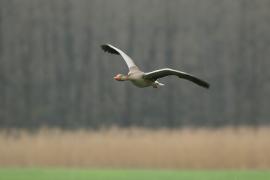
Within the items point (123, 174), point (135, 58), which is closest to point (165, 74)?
point (123, 174)

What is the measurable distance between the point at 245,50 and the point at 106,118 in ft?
13.1

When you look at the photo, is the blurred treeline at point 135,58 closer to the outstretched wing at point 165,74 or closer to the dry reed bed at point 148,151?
the dry reed bed at point 148,151

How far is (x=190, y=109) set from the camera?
837 inches

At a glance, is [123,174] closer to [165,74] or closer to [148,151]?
[148,151]

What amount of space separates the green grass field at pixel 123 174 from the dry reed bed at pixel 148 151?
0.40 metres

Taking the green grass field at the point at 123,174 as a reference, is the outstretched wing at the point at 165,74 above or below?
above

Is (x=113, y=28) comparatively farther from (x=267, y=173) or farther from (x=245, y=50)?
(x=267, y=173)

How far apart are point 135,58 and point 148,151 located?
759 centimetres

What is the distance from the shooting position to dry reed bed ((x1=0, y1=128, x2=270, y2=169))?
44.2 ft

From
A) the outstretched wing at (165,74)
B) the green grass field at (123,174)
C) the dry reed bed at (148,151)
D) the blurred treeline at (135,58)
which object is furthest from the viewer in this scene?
the blurred treeline at (135,58)

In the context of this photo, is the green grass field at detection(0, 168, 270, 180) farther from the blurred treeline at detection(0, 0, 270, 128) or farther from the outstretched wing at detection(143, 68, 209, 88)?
the blurred treeline at detection(0, 0, 270, 128)

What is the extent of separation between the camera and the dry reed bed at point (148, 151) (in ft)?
44.2

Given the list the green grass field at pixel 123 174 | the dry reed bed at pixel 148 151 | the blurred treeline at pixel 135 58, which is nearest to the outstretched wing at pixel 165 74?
the green grass field at pixel 123 174

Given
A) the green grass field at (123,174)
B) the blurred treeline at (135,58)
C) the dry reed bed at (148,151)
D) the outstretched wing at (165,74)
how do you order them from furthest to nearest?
the blurred treeline at (135,58) → the dry reed bed at (148,151) → the green grass field at (123,174) → the outstretched wing at (165,74)
